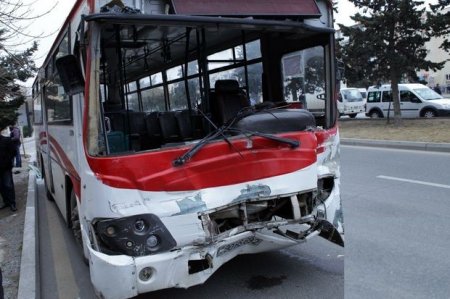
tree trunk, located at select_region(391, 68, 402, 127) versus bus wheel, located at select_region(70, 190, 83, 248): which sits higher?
tree trunk, located at select_region(391, 68, 402, 127)

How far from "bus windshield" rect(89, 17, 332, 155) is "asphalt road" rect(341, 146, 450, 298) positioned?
1.61m

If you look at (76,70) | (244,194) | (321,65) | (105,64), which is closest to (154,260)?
(244,194)

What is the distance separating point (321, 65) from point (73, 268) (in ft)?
12.2

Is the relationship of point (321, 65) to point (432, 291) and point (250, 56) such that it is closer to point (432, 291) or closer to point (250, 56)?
point (250, 56)

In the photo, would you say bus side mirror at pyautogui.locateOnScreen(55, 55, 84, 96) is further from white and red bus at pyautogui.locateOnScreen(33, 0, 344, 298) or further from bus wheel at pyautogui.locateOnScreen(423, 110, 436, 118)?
bus wheel at pyautogui.locateOnScreen(423, 110, 436, 118)

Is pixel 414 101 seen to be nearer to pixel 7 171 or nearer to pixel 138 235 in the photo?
pixel 7 171

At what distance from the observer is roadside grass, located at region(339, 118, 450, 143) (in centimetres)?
1475

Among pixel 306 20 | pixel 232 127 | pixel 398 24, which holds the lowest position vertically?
pixel 232 127

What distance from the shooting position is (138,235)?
3.53 meters

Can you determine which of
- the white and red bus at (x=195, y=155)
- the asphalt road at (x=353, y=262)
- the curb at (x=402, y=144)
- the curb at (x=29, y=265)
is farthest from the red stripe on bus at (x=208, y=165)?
the curb at (x=402, y=144)

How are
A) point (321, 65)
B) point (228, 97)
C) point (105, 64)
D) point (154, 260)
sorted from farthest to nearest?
point (228, 97)
point (321, 65)
point (105, 64)
point (154, 260)

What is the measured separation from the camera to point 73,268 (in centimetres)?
567

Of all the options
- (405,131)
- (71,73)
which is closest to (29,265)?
(71,73)

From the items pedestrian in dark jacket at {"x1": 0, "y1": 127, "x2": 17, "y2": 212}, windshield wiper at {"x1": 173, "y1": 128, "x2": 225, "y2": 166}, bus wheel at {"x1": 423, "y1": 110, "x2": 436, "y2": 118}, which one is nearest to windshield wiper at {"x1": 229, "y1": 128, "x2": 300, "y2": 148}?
windshield wiper at {"x1": 173, "y1": 128, "x2": 225, "y2": 166}
